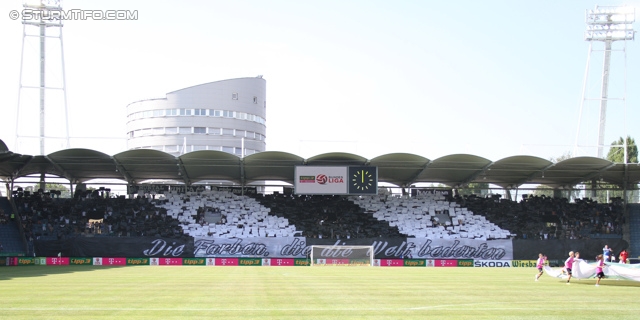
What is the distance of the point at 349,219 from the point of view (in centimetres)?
5688

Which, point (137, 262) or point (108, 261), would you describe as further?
point (137, 262)

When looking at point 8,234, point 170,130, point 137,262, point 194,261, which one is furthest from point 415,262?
point 170,130

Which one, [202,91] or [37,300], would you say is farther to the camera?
[202,91]

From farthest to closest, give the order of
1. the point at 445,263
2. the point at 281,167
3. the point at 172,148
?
1. the point at 172,148
2. the point at 281,167
3. the point at 445,263

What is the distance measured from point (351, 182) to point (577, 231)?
64.5 ft

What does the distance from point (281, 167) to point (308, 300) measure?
3664 centimetres

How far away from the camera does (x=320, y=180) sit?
177ft

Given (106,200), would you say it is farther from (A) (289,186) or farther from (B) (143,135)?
(B) (143,135)

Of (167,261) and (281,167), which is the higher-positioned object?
(281,167)

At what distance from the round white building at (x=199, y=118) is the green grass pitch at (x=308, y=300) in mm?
61693

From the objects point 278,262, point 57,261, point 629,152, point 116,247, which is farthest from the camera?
point 629,152

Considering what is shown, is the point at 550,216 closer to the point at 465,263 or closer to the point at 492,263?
the point at 492,263

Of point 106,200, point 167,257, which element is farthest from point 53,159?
point 167,257

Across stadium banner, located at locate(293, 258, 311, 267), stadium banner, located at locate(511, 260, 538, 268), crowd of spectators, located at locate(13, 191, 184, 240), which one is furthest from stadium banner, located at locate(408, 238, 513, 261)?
crowd of spectators, located at locate(13, 191, 184, 240)
